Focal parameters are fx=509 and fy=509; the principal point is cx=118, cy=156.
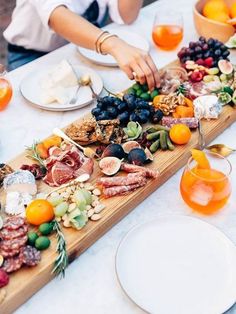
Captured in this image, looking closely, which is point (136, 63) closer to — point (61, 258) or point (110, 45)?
point (110, 45)

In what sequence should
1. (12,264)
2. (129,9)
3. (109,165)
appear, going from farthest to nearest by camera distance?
1. (129,9)
2. (109,165)
3. (12,264)

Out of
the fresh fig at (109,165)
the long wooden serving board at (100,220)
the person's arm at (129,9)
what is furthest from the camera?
the person's arm at (129,9)

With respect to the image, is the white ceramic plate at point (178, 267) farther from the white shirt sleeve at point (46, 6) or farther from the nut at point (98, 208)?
the white shirt sleeve at point (46, 6)

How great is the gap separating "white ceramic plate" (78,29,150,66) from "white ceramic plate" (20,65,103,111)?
0.07 metres

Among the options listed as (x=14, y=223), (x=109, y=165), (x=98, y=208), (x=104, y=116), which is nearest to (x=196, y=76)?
(x=104, y=116)

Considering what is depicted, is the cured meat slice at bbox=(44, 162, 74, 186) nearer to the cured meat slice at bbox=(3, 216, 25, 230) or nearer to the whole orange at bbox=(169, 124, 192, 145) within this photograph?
the cured meat slice at bbox=(3, 216, 25, 230)

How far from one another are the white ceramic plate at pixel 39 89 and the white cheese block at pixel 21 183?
1.06 ft

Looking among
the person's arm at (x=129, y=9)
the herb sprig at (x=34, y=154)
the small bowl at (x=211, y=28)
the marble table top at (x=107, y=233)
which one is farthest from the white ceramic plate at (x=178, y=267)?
the person's arm at (x=129, y=9)

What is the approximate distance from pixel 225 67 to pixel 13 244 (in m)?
0.77

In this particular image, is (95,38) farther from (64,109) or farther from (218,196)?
(218,196)

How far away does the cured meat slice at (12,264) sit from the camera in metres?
0.81

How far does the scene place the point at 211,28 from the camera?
1507 mm

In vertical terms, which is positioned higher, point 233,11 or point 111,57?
point 233,11

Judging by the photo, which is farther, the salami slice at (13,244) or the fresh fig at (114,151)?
the fresh fig at (114,151)
